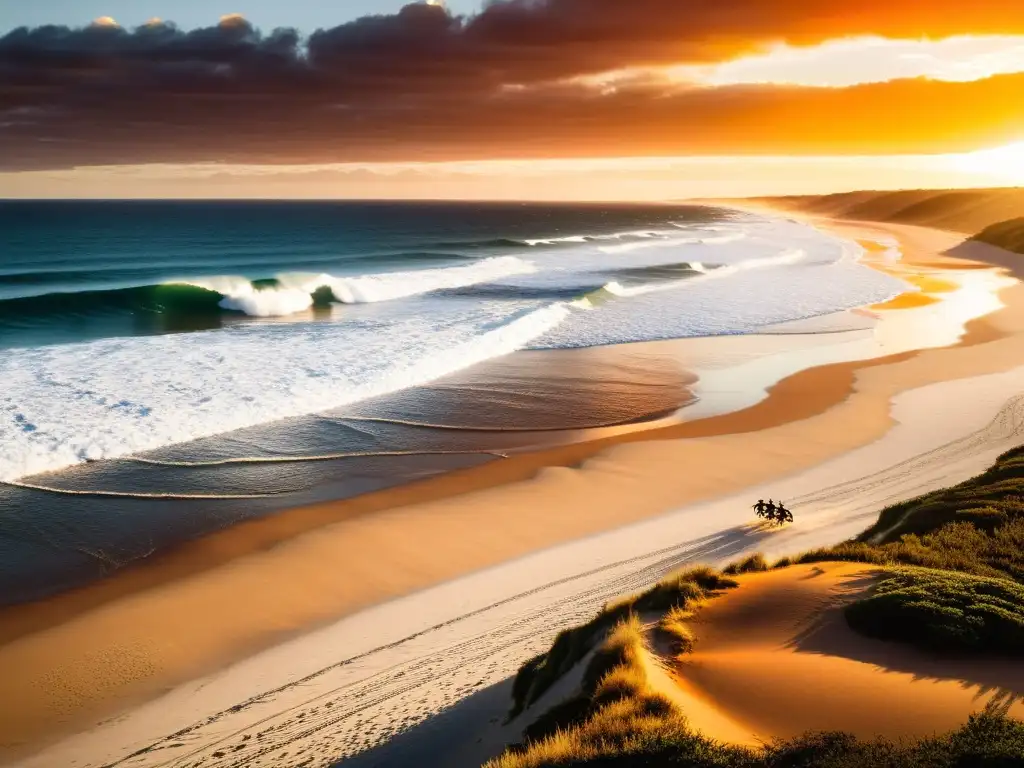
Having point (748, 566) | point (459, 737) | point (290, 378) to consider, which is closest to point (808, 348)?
point (290, 378)

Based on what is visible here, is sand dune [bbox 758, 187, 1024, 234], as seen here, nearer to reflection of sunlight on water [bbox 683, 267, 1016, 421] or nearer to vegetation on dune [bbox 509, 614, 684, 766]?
reflection of sunlight on water [bbox 683, 267, 1016, 421]

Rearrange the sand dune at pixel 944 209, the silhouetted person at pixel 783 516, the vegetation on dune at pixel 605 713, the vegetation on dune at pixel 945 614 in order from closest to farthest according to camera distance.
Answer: the vegetation on dune at pixel 605 713 → the vegetation on dune at pixel 945 614 → the silhouetted person at pixel 783 516 → the sand dune at pixel 944 209

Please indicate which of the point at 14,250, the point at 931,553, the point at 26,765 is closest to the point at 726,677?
the point at 931,553

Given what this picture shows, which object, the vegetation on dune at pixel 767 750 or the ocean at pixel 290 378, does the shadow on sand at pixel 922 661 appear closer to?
the vegetation on dune at pixel 767 750

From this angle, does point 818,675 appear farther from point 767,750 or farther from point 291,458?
point 291,458

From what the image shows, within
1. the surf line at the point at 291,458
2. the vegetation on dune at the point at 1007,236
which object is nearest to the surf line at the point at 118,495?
the surf line at the point at 291,458

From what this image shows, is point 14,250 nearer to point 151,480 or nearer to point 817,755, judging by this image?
point 151,480
